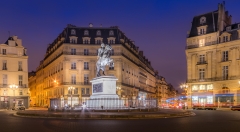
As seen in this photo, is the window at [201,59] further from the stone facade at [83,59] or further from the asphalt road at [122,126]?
the asphalt road at [122,126]

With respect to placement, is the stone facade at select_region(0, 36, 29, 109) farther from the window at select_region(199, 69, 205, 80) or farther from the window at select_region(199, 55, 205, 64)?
the window at select_region(199, 55, 205, 64)

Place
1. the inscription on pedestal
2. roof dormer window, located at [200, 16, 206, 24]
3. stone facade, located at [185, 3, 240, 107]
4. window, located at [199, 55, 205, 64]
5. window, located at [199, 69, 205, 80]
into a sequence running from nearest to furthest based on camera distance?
the inscription on pedestal < stone facade, located at [185, 3, 240, 107] < window, located at [199, 69, 205, 80] < window, located at [199, 55, 205, 64] < roof dormer window, located at [200, 16, 206, 24]

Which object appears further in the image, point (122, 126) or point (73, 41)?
point (73, 41)

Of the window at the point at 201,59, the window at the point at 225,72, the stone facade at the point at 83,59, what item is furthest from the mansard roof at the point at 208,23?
the stone facade at the point at 83,59

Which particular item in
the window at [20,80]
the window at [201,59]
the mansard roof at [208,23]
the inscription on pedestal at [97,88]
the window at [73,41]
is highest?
the mansard roof at [208,23]

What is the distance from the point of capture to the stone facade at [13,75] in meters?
69.0

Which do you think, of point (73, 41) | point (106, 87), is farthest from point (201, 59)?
point (106, 87)

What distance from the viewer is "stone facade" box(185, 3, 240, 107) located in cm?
6125

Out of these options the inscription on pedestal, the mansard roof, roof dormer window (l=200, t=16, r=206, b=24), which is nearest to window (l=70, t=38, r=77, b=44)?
the mansard roof

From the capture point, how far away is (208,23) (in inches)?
2694

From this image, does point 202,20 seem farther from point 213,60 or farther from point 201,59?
point 213,60

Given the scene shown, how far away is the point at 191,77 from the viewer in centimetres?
6862

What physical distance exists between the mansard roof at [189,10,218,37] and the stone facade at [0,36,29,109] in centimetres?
4121

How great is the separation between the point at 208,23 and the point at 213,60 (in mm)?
9173
